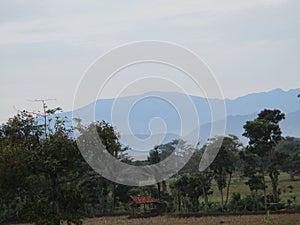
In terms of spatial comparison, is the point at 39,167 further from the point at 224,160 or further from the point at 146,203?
the point at 224,160

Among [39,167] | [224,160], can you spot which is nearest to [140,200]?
[224,160]

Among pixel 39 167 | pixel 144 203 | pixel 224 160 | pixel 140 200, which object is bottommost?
pixel 144 203

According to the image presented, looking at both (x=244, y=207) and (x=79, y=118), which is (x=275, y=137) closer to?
(x=244, y=207)

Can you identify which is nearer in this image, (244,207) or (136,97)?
(136,97)

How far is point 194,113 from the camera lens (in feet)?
61.9

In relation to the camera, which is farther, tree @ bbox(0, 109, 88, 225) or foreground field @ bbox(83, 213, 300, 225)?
foreground field @ bbox(83, 213, 300, 225)

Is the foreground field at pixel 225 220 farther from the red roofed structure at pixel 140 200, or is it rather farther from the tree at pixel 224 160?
the tree at pixel 224 160

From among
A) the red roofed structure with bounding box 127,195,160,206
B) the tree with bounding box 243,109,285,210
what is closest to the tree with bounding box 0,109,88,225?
the red roofed structure with bounding box 127,195,160,206

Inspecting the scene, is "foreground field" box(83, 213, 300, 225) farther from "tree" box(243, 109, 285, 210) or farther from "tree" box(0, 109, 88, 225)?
"tree" box(0, 109, 88, 225)

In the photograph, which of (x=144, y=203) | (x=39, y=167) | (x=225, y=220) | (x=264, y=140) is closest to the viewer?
(x=39, y=167)

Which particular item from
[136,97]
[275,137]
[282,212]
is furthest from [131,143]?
[275,137]

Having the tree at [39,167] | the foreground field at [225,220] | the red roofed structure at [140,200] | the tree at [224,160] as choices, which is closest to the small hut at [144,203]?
the red roofed structure at [140,200]

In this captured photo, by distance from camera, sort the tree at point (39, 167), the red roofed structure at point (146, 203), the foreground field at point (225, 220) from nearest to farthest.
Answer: the tree at point (39, 167) → the foreground field at point (225, 220) → the red roofed structure at point (146, 203)

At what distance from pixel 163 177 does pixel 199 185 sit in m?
1.99
